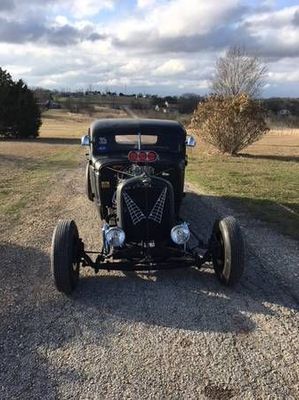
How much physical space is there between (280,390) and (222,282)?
2.17 meters

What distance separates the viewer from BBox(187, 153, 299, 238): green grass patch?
10.4 m

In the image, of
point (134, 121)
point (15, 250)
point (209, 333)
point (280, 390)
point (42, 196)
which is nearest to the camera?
point (280, 390)

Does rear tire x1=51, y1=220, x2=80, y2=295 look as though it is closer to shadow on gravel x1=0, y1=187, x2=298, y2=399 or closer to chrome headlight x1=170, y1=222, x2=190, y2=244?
shadow on gravel x1=0, y1=187, x2=298, y2=399

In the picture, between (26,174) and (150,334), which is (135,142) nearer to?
(150,334)

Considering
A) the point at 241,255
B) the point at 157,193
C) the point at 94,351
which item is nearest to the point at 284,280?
the point at 241,255

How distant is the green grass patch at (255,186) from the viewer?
10.4 metres

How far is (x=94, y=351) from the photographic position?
4637 mm

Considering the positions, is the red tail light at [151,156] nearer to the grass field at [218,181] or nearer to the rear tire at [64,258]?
the rear tire at [64,258]

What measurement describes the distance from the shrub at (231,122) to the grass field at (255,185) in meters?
1.72

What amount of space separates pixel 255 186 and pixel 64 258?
9.28 metres

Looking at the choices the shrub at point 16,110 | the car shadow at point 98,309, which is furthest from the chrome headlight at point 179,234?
the shrub at point 16,110

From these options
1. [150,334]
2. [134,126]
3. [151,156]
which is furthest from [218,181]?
[150,334]

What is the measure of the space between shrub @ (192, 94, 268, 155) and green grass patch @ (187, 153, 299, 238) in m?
2.23

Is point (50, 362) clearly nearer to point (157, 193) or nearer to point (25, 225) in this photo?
point (157, 193)
